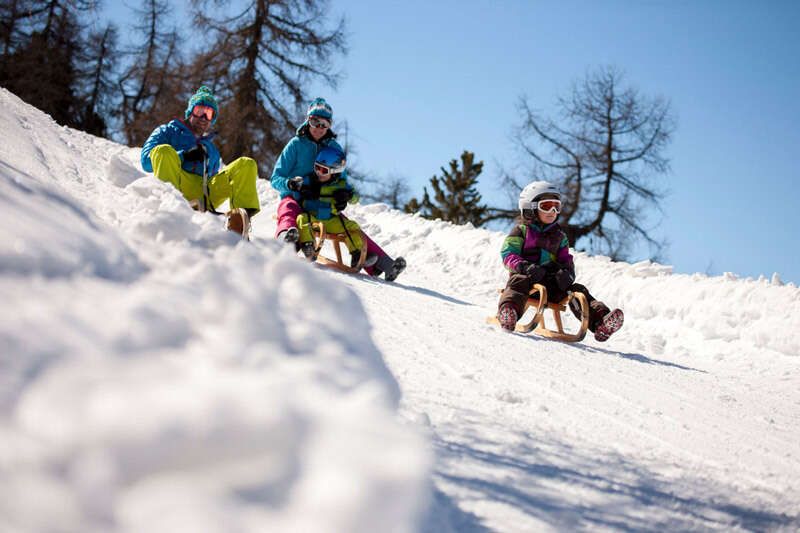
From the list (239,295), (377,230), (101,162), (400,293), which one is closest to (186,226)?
(239,295)

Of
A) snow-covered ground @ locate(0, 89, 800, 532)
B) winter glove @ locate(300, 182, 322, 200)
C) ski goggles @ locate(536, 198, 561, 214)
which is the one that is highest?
ski goggles @ locate(536, 198, 561, 214)

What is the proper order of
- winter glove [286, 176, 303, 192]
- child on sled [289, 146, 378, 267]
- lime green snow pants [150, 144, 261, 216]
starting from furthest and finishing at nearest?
child on sled [289, 146, 378, 267], winter glove [286, 176, 303, 192], lime green snow pants [150, 144, 261, 216]

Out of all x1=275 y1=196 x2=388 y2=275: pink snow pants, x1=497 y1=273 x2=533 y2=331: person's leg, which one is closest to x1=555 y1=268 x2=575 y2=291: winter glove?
x1=497 y1=273 x2=533 y2=331: person's leg

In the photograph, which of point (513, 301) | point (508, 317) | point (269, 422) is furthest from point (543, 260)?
point (269, 422)

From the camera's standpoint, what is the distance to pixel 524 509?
134 centimetres

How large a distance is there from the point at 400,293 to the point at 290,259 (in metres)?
3.83

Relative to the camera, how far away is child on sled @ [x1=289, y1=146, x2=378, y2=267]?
18.9 feet

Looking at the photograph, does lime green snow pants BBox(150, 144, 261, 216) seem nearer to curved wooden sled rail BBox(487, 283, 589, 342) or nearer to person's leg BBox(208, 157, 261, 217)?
person's leg BBox(208, 157, 261, 217)

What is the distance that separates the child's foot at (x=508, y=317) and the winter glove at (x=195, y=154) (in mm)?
2790

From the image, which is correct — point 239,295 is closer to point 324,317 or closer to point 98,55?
point 324,317

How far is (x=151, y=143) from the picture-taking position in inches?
196

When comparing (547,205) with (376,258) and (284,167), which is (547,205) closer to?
(376,258)

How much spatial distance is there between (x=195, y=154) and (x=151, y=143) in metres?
0.35

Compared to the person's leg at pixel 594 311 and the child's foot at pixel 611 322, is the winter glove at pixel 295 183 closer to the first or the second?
the person's leg at pixel 594 311
